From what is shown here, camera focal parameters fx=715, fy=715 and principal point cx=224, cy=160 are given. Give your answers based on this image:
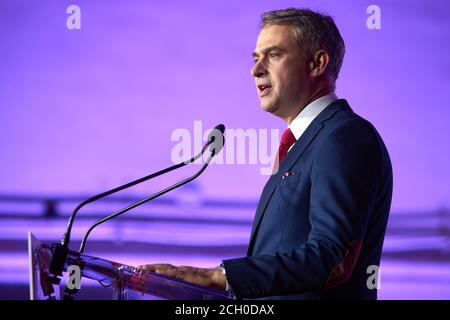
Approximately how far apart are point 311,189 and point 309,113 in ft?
1.07

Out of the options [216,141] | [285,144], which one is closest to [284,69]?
[285,144]

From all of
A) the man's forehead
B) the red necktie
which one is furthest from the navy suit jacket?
the man's forehead

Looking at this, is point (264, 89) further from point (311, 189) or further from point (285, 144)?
point (311, 189)

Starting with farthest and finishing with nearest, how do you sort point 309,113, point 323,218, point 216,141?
point 309,113 → point 216,141 → point 323,218

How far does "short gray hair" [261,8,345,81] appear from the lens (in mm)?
1925

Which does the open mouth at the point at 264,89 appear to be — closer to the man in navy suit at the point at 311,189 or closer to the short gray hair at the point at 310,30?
the man in navy suit at the point at 311,189

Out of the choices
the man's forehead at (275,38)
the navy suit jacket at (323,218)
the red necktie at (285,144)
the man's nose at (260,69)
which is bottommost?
the navy suit jacket at (323,218)

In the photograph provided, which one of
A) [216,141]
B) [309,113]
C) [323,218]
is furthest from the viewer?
[309,113]

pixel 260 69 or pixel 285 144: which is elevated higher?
pixel 260 69

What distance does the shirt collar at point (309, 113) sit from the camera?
72.9 inches

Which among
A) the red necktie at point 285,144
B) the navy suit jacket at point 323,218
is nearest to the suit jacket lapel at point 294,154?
the navy suit jacket at point 323,218

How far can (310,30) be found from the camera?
1.93 m
